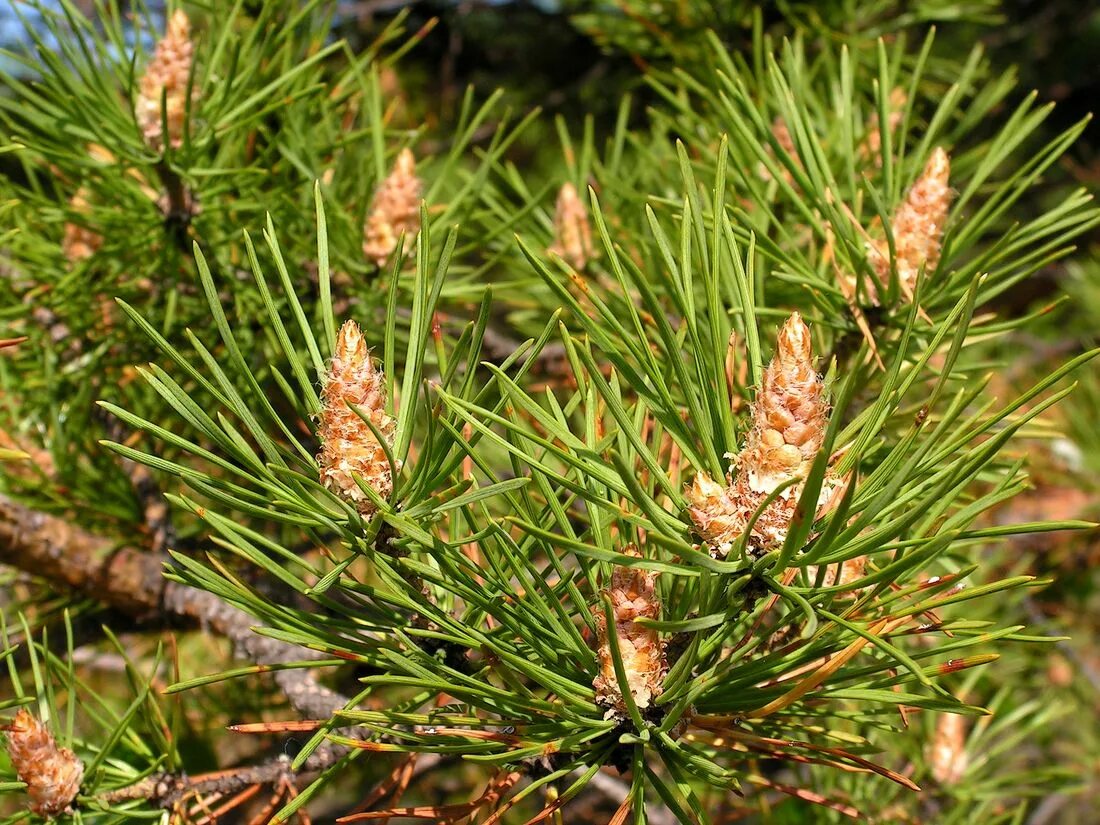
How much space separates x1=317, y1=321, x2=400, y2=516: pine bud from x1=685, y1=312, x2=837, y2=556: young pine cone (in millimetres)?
141

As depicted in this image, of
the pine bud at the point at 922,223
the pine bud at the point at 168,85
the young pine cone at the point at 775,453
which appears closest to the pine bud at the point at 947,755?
the pine bud at the point at 922,223

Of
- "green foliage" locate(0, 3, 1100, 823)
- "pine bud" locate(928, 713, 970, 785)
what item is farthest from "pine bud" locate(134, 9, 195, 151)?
"pine bud" locate(928, 713, 970, 785)

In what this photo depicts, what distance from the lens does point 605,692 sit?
1.39 ft

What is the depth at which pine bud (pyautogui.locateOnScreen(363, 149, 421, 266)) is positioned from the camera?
692mm

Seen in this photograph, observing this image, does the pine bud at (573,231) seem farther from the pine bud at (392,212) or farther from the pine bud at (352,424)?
the pine bud at (352,424)

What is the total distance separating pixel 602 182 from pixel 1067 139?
1.21 ft

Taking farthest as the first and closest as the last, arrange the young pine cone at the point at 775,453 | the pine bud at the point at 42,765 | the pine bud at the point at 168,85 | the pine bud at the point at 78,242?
1. the pine bud at the point at 78,242
2. the pine bud at the point at 168,85
3. the pine bud at the point at 42,765
4. the young pine cone at the point at 775,453

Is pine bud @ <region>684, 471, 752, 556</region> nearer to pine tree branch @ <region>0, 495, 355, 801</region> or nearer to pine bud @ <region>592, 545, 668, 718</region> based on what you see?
pine bud @ <region>592, 545, 668, 718</region>

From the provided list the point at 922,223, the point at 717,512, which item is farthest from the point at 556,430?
the point at 922,223

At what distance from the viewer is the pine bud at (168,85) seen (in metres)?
0.67

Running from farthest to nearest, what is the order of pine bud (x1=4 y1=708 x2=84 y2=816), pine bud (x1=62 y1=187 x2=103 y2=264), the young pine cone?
pine bud (x1=62 y1=187 x2=103 y2=264)
pine bud (x1=4 y1=708 x2=84 y2=816)
the young pine cone

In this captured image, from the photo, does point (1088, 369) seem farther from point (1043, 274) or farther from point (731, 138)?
point (731, 138)

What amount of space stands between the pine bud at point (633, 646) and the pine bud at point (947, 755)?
0.53m

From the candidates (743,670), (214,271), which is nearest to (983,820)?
(743,670)
